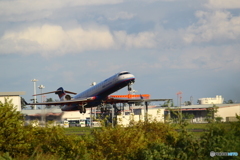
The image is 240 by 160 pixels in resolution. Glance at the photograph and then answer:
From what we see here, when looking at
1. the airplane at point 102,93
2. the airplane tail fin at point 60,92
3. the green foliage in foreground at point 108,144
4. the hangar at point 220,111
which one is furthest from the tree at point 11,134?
the hangar at point 220,111

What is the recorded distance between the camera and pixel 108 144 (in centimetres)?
2802

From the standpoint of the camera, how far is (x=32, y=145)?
96.4ft

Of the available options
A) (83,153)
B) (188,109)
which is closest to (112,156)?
(83,153)

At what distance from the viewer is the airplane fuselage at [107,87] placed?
7150cm

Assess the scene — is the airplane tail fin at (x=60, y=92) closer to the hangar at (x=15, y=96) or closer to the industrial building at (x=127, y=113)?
the industrial building at (x=127, y=113)

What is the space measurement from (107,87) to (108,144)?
155ft

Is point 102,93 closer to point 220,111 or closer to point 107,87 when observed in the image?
point 107,87

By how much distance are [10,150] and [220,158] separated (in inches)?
532

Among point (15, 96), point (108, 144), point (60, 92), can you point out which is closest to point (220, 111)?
point (60, 92)

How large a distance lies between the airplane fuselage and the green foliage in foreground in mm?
41262

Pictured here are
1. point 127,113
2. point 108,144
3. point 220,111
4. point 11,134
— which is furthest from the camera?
point 127,113

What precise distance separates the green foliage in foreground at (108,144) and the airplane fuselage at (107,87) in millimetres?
41262

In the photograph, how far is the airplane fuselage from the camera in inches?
2815

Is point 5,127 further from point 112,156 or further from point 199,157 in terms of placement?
point 199,157
